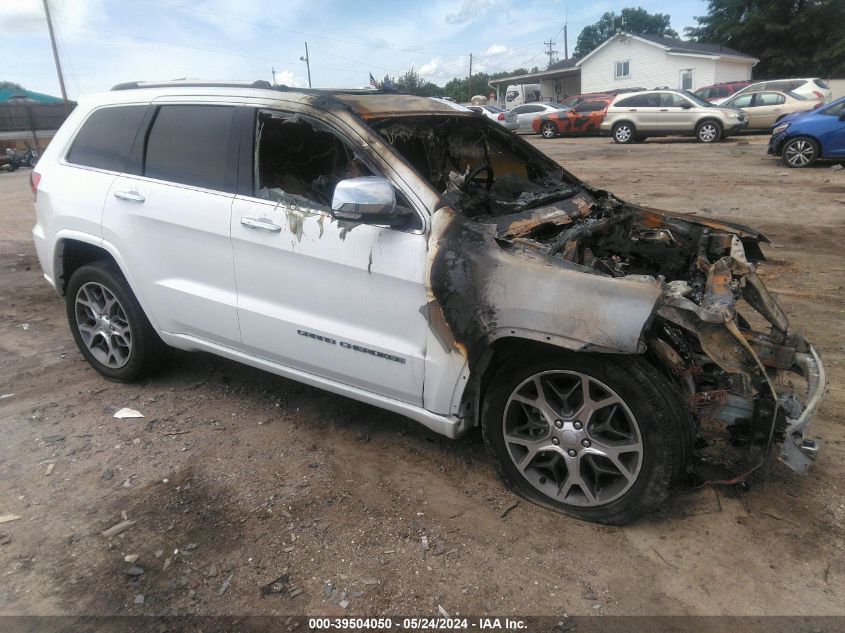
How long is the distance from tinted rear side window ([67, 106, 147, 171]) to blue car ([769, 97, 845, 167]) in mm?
12879

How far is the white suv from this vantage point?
265 cm

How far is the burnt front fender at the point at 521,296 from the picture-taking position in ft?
8.20

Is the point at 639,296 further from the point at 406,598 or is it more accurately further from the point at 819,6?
the point at 819,6

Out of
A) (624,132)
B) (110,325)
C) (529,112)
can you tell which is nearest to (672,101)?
(624,132)

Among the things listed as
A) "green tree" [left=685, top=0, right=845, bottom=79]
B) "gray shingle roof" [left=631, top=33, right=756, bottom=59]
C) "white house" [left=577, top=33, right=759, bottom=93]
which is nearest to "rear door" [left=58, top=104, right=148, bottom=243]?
"white house" [left=577, top=33, right=759, bottom=93]

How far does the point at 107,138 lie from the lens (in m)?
4.08

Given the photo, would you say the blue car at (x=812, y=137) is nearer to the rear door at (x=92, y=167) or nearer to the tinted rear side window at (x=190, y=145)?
the tinted rear side window at (x=190, y=145)

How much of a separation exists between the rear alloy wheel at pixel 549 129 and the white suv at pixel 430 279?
21.6 m

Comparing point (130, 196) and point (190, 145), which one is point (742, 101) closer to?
point (190, 145)

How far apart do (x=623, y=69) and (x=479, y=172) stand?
3957cm

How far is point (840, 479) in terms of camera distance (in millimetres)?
3088

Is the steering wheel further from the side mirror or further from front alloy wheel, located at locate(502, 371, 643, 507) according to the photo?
front alloy wheel, located at locate(502, 371, 643, 507)

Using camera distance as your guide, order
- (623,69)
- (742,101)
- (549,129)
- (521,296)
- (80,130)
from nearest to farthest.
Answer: (521,296) → (80,130) → (742,101) → (549,129) → (623,69)

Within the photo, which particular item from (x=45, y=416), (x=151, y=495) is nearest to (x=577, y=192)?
(x=151, y=495)
